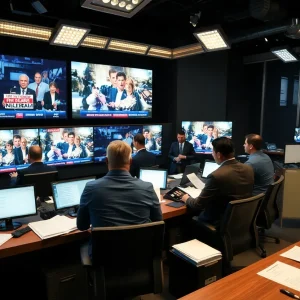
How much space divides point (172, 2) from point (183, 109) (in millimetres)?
2295

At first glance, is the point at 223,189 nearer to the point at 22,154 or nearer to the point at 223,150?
the point at 223,150

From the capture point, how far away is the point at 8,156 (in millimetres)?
4547

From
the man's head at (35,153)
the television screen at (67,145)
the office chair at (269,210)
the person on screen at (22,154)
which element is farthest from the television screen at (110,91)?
the office chair at (269,210)

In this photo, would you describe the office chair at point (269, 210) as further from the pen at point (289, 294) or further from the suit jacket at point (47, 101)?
the suit jacket at point (47, 101)

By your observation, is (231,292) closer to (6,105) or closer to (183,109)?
(6,105)

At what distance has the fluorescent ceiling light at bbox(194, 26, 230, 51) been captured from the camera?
3490mm

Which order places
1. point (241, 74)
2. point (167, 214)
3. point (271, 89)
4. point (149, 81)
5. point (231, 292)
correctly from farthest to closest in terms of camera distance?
point (271, 89) → point (241, 74) → point (149, 81) → point (167, 214) → point (231, 292)

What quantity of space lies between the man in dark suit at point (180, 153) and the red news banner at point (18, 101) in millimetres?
2699

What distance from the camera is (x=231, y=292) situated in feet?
4.59

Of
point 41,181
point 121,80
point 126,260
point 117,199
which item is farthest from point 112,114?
point 126,260

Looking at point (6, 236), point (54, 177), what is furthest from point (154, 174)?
point (6, 236)

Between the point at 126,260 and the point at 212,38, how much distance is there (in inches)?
114

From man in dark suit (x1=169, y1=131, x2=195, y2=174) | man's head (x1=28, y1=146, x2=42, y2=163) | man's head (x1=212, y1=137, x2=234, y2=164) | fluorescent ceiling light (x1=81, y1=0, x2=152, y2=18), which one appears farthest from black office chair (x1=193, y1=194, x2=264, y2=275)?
man in dark suit (x1=169, y1=131, x2=195, y2=174)

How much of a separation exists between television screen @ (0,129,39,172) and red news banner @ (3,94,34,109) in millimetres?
414
